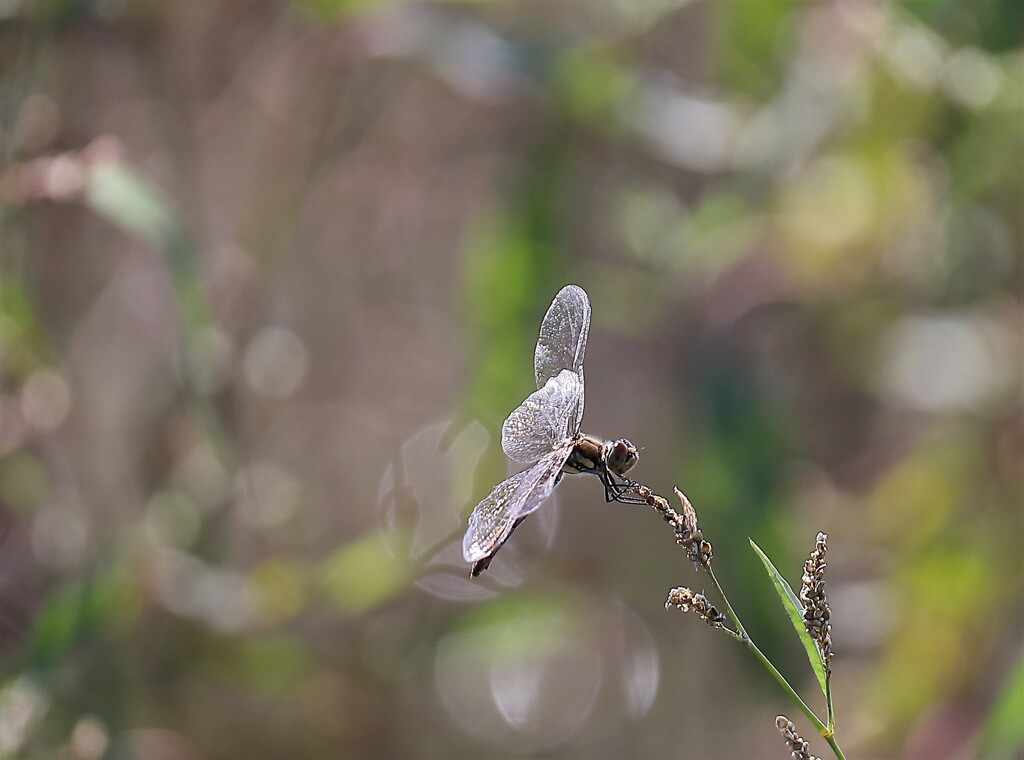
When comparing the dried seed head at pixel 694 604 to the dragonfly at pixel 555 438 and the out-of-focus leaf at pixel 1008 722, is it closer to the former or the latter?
the dragonfly at pixel 555 438

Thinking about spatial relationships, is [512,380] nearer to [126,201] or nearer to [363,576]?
[363,576]


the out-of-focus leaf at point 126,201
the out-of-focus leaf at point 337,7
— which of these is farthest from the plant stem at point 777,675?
the out-of-focus leaf at point 337,7

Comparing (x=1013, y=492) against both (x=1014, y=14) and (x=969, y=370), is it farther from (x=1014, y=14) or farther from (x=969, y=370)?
(x=1014, y=14)

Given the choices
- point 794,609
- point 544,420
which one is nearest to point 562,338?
point 544,420

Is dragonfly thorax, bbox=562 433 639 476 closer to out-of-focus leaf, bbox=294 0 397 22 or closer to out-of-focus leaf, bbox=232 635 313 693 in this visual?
out-of-focus leaf, bbox=232 635 313 693

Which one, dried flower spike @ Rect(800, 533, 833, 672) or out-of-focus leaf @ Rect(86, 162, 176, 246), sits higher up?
dried flower spike @ Rect(800, 533, 833, 672)

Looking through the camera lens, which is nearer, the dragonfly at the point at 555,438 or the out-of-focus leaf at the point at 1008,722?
the dragonfly at the point at 555,438

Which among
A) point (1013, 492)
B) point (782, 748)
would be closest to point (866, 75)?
point (1013, 492)

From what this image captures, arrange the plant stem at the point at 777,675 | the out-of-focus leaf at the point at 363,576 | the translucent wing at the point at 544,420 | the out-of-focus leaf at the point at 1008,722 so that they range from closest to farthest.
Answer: the plant stem at the point at 777,675
the translucent wing at the point at 544,420
the out-of-focus leaf at the point at 1008,722
the out-of-focus leaf at the point at 363,576

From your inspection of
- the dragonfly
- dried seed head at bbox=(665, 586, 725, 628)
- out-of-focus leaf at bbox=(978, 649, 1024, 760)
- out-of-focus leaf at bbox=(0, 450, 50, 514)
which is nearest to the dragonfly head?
the dragonfly
